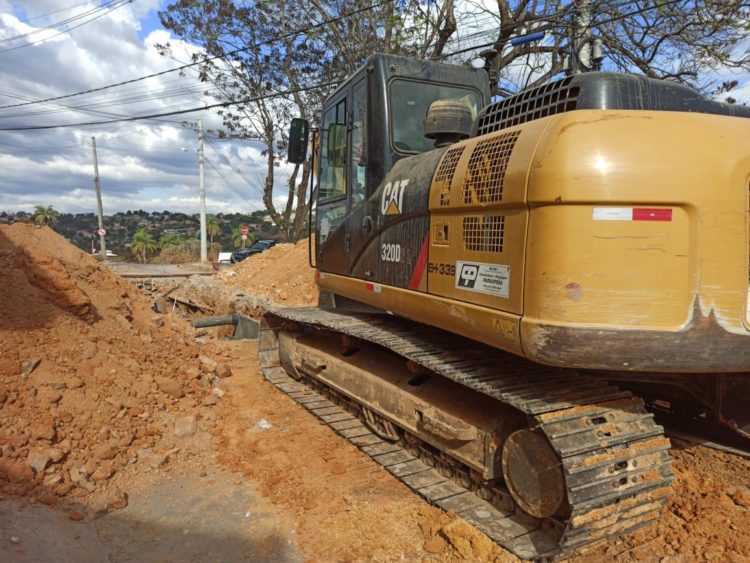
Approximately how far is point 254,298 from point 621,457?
8719 millimetres

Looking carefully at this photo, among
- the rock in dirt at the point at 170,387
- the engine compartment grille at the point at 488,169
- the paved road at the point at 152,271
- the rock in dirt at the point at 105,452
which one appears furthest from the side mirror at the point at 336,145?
the paved road at the point at 152,271

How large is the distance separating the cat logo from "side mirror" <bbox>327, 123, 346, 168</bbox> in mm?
1025

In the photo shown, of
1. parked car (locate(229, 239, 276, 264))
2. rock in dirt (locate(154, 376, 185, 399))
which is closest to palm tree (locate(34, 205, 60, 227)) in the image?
parked car (locate(229, 239, 276, 264))

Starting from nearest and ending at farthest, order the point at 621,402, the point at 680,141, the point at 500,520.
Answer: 1. the point at 680,141
2. the point at 621,402
3. the point at 500,520

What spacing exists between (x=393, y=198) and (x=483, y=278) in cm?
129

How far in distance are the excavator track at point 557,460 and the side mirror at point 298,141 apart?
84.0 inches

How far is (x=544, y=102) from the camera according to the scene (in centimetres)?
310

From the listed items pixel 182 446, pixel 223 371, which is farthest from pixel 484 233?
pixel 223 371

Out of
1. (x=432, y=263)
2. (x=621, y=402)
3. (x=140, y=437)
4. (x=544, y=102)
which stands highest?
(x=544, y=102)

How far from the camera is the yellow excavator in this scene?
2416 millimetres

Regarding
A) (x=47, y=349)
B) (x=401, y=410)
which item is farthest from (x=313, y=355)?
(x=47, y=349)

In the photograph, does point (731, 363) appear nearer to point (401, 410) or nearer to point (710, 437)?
point (710, 437)

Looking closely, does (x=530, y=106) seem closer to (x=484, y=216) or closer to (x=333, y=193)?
(x=484, y=216)

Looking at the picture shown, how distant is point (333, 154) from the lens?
17.5ft
